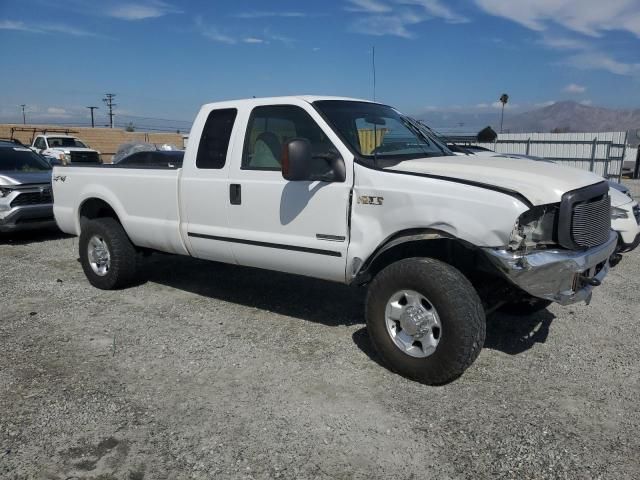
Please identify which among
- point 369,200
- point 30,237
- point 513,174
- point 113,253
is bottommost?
point 30,237

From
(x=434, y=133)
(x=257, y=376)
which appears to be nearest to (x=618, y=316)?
(x=434, y=133)

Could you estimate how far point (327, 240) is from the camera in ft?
13.9

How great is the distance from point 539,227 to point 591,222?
1.53 ft

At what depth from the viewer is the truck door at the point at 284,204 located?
4191 millimetres

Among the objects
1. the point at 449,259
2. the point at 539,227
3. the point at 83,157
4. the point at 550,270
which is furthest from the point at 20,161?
the point at 83,157

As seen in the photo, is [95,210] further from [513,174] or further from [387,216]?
[513,174]

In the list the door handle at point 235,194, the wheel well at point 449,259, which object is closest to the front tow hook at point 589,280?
the wheel well at point 449,259

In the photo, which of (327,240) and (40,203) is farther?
(40,203)

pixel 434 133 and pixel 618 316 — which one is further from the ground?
pixel 434 133

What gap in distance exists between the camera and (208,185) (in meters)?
4.93

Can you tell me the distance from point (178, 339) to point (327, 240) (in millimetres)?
1600

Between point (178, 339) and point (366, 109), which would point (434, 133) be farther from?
point (178, 339)

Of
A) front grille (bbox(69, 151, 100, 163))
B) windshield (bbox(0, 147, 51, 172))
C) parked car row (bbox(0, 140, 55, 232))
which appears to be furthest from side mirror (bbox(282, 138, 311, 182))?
front grille (bbox(69, 151, 100, 163))

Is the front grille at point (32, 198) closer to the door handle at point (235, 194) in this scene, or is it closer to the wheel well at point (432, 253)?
the door handle at point (235, 194)
